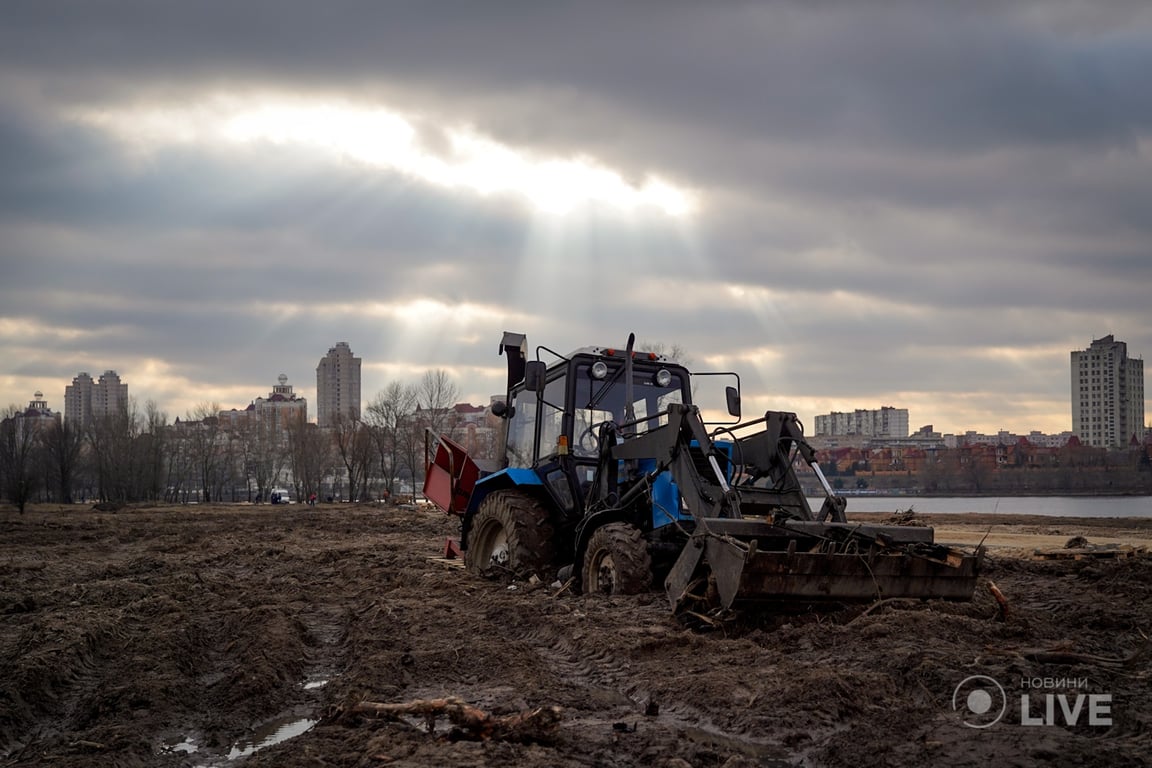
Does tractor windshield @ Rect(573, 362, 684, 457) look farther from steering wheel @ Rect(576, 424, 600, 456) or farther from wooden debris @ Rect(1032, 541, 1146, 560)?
wooden debris @ Rect(1032, 541, 1146, 560)

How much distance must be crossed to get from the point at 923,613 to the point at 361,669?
4261mm

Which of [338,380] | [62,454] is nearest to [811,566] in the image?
[62,454]

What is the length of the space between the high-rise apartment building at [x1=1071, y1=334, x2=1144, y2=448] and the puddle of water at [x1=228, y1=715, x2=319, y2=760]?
476ft

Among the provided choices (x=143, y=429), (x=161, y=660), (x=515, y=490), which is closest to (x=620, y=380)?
(x=515, y=490)

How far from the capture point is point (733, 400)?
35.9 feet

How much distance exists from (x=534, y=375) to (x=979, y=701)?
6.61 meters

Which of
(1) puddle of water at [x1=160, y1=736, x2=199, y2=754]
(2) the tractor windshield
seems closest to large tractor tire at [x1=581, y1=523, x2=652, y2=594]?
(2) the tractor windshield

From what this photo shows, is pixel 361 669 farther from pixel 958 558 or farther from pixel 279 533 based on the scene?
pixel 279 533

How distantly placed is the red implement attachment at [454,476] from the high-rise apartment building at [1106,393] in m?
138

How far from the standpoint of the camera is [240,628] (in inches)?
373

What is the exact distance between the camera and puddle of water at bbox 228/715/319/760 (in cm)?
571

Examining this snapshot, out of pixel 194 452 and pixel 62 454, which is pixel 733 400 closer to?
pixel 62 454

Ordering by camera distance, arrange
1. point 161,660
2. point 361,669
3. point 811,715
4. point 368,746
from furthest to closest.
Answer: point 161,660, point 361,669, point 811,715, point 368,746

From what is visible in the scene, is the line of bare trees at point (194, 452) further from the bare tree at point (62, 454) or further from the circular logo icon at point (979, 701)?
the circular logo icon at point (979, 701)
